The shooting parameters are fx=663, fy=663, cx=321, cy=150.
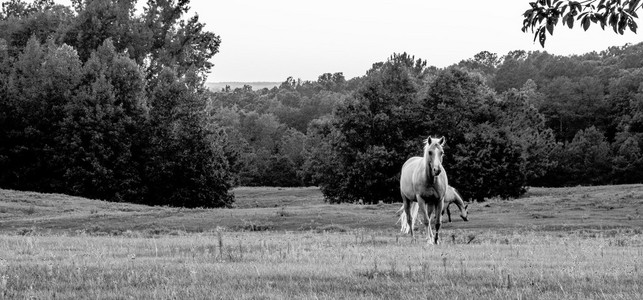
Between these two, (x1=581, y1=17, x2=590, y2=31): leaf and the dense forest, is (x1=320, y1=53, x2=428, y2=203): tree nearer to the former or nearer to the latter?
the dense forest

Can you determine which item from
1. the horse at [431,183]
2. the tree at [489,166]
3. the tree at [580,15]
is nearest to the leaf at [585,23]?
the tree at [580,15]

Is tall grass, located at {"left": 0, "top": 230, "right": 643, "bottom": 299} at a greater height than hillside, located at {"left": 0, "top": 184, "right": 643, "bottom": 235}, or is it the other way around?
tall grass, located at {"left": 0, "top": 230, "right": 643, "bottom": 299}

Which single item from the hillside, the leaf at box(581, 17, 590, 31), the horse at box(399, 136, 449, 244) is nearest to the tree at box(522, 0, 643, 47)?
the leaf at box(581, 17, 590, 31)

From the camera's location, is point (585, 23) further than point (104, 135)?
No

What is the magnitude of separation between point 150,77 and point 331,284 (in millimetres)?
68625

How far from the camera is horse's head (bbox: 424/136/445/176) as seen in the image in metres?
18.1

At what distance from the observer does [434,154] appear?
728 inches

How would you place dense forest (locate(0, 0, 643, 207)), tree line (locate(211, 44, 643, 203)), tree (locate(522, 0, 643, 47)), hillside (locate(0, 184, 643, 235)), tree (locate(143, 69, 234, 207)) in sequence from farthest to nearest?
1. tree line (locate(211, 44, 643, 203))
2. tree (locate(143, 69, 234, 207))
3. dense forest (locate(0, 0, 643, 207))
4. hillside (locate(0, 184, 643, 235))
5. tree (locate(522, 0, 643, 47))

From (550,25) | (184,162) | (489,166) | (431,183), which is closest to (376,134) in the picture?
(489,166)

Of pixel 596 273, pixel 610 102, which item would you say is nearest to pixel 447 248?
pixel 596 273

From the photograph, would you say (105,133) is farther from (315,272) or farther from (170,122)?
(315,272)

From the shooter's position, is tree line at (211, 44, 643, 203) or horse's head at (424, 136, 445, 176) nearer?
horse's head at (424, 136, 445, 176)

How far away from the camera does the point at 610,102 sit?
105562mm

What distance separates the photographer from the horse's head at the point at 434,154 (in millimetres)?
18062
